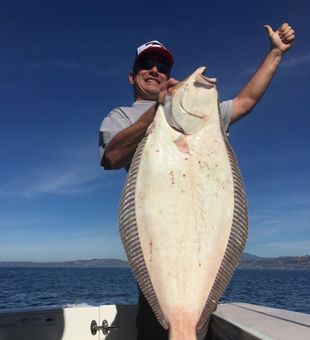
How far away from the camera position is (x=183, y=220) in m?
2.22

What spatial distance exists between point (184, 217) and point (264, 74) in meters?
1.60

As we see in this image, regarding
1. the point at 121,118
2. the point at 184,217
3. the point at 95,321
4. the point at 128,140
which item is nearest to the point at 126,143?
the point at 128,140

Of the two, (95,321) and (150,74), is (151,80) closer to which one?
(150,74)

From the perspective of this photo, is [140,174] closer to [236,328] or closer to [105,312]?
[236,328]

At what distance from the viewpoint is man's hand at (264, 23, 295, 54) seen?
3.17 metres

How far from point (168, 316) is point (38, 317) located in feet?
10.2

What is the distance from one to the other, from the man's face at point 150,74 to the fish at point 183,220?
3.97ft

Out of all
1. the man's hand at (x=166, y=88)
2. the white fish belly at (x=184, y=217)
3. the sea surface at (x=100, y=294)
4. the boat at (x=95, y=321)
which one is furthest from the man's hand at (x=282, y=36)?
the sea surface at (x=100, y=294)

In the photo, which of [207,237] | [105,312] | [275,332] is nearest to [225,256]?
[207,237]

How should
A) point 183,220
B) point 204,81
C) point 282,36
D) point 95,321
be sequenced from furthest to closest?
point 95,321, point 282,36, point 204,81, point 183,220

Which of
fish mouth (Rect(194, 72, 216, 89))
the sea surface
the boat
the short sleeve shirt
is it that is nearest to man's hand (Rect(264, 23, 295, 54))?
the short sleeve shirt

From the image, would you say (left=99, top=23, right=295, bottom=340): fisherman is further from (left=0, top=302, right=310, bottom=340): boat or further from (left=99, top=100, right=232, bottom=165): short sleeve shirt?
(left=0, top=302, right=310, bottom=340): boat

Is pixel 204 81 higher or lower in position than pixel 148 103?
lower

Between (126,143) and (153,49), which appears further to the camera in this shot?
(153,49)
